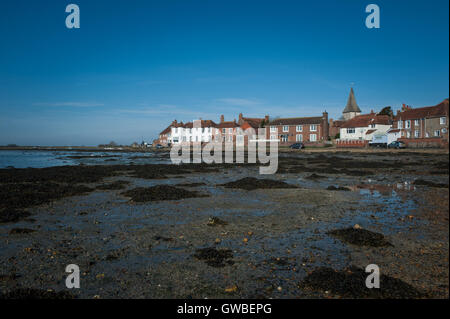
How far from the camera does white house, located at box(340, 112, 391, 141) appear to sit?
87.4 meters

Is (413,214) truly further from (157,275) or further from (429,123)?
(429,123)

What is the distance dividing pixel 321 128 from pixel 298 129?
734 centimetres

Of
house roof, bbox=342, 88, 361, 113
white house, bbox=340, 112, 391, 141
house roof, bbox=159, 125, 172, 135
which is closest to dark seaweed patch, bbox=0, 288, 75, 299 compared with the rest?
white house, bbox=340, 112, 391, 141

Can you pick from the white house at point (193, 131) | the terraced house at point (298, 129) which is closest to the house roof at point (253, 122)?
the terraced house at point (298, 129)

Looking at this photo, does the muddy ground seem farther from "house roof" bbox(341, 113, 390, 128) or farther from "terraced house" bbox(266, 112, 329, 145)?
"terraced house" bbox(266, 112, 329, 145)

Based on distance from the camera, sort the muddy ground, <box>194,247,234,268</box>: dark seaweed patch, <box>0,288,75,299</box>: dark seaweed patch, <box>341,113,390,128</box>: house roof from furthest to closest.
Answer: <box>341,113,390,128</box>: house roof, <box>194,247,234,268</box>: dark seaweed patch, the muddy ground, <box>0,288,75,299</box>: dark seaweed patch

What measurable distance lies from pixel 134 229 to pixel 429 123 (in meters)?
78.6

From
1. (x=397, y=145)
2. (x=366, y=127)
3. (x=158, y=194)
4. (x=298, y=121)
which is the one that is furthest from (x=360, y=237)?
(x=298, y=121)

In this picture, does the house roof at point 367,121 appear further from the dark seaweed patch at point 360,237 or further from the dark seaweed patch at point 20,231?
the dark seaweed patch at point 20,231

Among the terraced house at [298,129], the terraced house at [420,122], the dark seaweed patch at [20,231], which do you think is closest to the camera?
the dark seaweed patch at [20,231]

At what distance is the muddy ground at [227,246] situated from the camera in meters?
5.27
